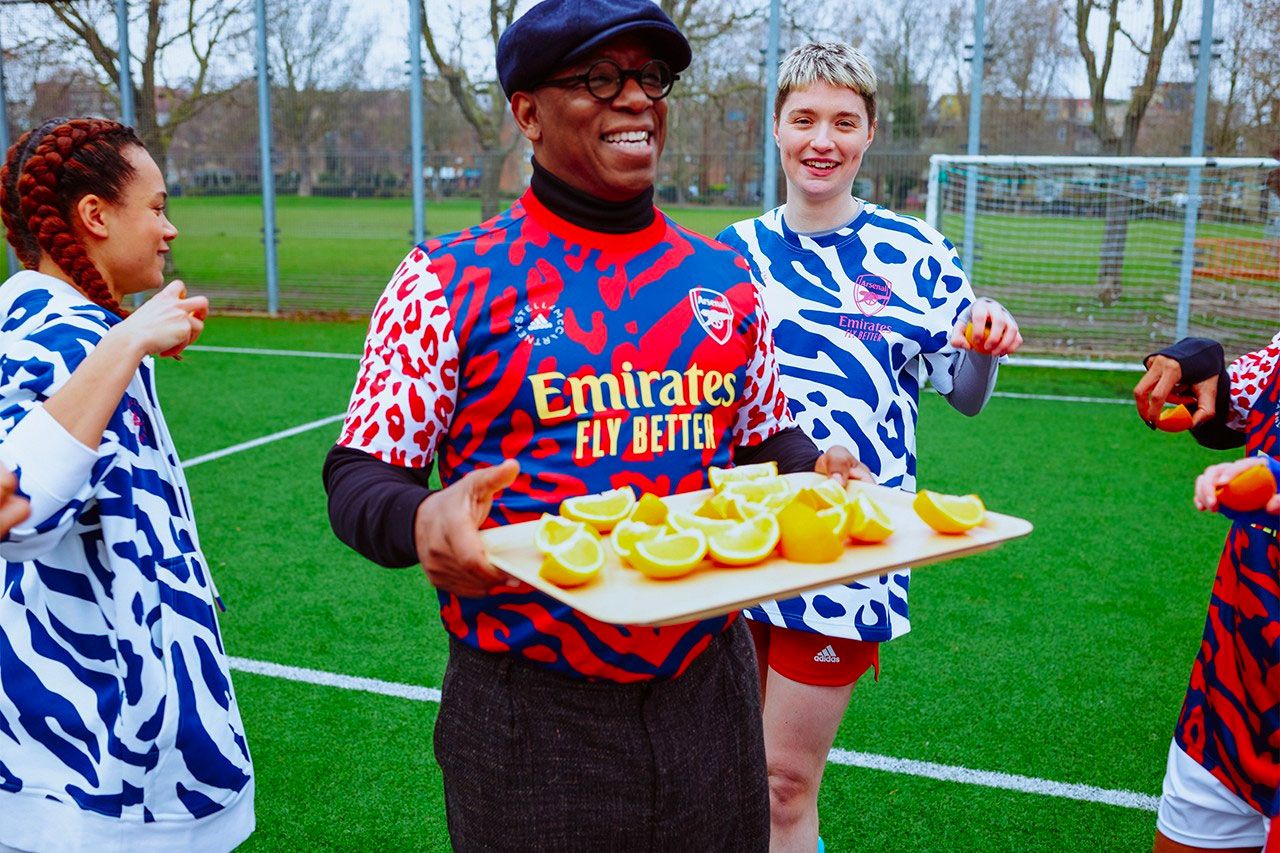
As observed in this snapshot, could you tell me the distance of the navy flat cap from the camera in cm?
184

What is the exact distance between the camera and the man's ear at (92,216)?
247 centimetres

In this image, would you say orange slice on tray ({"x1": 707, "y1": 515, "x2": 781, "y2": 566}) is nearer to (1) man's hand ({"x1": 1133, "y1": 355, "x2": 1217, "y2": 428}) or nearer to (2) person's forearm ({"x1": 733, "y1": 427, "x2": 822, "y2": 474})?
(2) person's forearm ({"x1": 733, "y1": 427, "x2": 822, "y2": 474})

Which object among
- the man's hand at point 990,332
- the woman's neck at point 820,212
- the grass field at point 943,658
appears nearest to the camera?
the man's hand at point 990,332

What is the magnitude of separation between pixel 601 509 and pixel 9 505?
3.41 ft

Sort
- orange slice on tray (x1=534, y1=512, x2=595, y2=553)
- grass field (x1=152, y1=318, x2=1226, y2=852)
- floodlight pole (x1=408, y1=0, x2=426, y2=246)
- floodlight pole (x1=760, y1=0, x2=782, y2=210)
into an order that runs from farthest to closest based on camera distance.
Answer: floodlight pole (x1=408, y1=0, x2=426, y2=246) < floodlight pole (x1=760, y1=0, x2=782, y2=210) < grass field (x1=152, y1=318, x2=1226, y2=852) < orange slice on tray (x1=534, y1=512, x2=595, y2=553)

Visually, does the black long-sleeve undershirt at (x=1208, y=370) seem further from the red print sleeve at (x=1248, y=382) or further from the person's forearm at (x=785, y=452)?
the person's forearm at (x=785, y=452)

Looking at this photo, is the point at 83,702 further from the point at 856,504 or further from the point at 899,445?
the point at 899,445

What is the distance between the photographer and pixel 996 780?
403cm

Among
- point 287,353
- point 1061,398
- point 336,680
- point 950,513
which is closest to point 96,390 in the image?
point 950,513

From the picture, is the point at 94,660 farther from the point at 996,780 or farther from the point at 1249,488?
the point at 996,780

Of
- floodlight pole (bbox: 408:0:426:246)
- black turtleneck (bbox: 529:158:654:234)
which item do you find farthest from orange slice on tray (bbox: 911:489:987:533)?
floodlight pole (bbox: 408:0:426:246)

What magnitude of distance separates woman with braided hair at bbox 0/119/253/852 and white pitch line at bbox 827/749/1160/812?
2408 millimetres

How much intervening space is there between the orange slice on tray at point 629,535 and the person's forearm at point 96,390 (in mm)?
1000

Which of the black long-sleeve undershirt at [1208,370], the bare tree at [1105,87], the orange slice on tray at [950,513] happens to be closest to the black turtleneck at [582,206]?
the orange slice on tray at [950,513]
